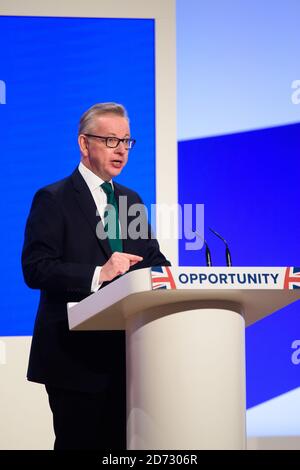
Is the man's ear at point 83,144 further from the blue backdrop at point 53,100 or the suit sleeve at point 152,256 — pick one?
the blue backdrop at point 53,100

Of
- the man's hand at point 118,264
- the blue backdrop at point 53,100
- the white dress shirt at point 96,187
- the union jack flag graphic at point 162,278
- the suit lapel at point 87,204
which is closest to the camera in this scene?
the union jack flag graphic at point 162,278

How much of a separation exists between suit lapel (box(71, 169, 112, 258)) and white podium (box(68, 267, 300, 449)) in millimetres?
697

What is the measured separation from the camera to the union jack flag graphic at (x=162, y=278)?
2.36 m

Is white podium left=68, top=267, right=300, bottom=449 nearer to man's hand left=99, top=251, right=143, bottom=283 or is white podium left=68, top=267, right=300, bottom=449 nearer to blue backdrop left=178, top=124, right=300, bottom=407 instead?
man's hand left=99, top=251, right=143, bottom=283

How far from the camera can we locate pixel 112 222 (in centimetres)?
340

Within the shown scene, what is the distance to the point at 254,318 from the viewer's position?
2.90m

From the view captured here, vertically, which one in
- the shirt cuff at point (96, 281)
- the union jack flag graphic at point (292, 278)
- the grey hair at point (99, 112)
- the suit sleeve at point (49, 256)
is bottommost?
the union jack flag graphic at point (292, 278)

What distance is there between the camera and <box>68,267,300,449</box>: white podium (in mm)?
2418

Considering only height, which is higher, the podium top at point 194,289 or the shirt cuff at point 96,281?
the shirt cuff at point 96,281

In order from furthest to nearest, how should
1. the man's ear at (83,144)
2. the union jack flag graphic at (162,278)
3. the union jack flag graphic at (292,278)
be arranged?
1. the man's ear at (83,144)
2. the union jack flag graphic at (292,278)
3. the union jack flag graphic at (162,278)

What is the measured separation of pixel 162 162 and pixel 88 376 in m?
1.89

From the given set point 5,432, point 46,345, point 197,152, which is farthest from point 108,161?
point 5,432
